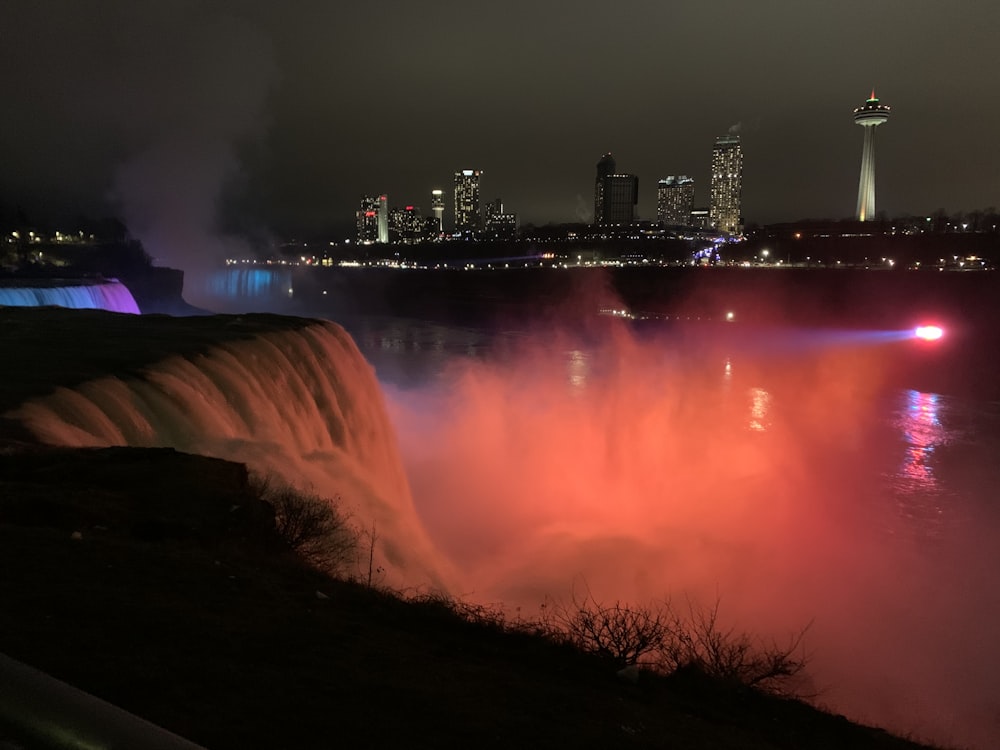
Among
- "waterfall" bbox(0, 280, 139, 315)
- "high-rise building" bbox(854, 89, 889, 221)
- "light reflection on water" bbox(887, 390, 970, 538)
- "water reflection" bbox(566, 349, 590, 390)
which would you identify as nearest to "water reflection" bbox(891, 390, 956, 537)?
"light reflection on water" bbox(887, 390, 970, 538)

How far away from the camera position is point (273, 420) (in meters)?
10.9

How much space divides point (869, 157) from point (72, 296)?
98424mm

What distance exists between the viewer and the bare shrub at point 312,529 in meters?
6.39

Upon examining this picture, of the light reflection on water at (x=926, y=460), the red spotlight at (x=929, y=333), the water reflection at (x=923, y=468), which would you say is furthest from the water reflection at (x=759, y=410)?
the red spotlight at (x=929, y=333)

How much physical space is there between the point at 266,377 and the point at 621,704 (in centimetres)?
998

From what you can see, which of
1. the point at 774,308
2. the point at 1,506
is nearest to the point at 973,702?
the point at 1,506

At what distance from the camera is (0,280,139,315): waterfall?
20.1 metres

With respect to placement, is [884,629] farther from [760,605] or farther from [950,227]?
[950,227]

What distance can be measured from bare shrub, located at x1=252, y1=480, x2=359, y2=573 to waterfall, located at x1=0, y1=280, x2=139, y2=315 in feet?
50.0

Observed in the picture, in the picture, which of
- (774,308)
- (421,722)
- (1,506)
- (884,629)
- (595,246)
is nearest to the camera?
(421,722)

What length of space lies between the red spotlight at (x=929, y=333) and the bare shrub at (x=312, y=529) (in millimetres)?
45638

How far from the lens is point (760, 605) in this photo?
1213cm

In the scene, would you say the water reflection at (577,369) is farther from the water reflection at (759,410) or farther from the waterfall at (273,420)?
the waterfall at (273,420)

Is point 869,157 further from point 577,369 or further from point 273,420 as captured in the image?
point 273,420
